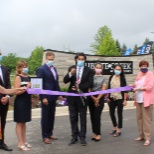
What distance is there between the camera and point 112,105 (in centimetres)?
745

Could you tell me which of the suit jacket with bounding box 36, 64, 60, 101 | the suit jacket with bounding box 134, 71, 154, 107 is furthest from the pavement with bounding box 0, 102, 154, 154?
the suit jacket with bounding box 36, 64, 60, 101

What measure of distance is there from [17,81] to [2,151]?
1.43m

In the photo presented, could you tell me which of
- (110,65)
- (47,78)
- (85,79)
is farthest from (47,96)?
(110,65)

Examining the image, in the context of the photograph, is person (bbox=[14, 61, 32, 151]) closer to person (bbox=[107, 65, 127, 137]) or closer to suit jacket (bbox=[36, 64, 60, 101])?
suit jacket (bbox=[36, 64, 60, 101])

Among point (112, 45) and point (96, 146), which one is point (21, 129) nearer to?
point (96, 146)

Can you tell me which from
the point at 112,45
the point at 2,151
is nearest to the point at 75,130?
the point at 2,151

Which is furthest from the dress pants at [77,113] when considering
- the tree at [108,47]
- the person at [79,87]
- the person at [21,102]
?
the tree at [108,47]

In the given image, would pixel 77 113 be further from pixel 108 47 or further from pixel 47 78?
pixel 108 47

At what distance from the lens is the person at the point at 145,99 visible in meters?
6.38

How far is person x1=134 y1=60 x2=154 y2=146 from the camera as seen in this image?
20.9 ft

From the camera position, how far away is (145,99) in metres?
6.38

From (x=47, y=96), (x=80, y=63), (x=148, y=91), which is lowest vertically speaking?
(x=47, y=96)

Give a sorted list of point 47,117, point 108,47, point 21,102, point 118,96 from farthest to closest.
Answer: point 108,47 < point 118,96 < point 47,117 < point 21,102

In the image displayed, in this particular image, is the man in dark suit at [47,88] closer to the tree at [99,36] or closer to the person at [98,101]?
the person at [98,101]
